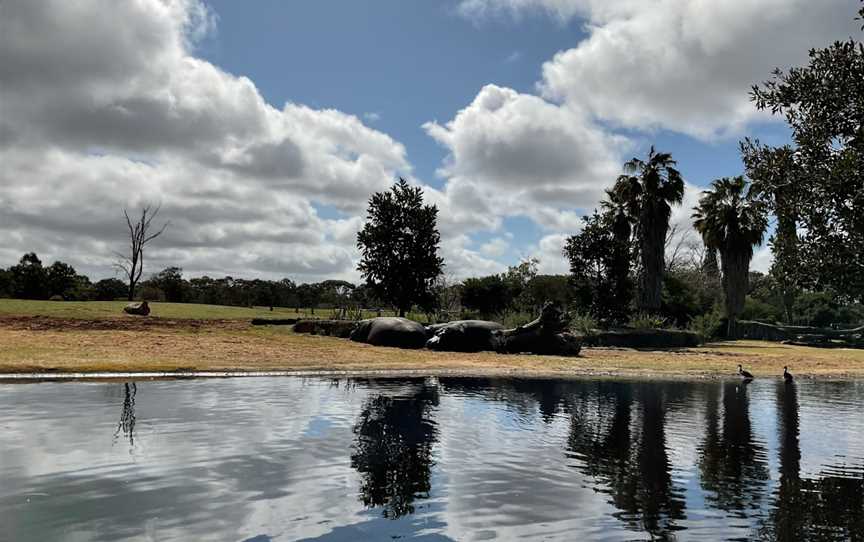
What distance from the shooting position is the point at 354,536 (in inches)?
250

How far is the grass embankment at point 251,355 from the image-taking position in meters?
20.6

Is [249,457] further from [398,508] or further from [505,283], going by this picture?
[505,283]

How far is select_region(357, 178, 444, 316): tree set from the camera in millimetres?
34875

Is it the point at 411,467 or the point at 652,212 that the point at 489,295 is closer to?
the point at 652,212

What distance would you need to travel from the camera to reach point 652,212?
145ft

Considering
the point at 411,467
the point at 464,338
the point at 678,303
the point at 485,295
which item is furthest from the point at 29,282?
the point at 411,467

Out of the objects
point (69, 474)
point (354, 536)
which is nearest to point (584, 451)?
point (354, 536)

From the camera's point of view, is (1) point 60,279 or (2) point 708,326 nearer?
(2) point 708,326

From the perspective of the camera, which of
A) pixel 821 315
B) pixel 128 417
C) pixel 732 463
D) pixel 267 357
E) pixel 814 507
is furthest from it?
pixel 821 315

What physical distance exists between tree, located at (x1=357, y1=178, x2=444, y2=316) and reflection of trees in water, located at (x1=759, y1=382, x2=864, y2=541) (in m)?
25.7

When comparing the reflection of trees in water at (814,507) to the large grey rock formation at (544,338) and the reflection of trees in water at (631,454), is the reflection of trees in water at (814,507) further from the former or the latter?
the large grey rock formation at (544,338)

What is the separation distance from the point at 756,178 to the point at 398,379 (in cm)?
1162

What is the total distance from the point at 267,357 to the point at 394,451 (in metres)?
14.2

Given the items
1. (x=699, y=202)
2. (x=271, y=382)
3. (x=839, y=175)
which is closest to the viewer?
(x=839, y=175)
